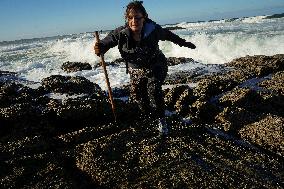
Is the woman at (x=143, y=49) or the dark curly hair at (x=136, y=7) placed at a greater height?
the dark curly hair at (x=136, y=7)

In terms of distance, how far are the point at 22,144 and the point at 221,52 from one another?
17.4 m

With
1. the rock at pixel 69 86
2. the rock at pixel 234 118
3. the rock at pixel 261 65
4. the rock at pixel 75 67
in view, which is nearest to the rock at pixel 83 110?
the rock at pixel 234 118

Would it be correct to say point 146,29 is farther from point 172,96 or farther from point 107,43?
point 172,96

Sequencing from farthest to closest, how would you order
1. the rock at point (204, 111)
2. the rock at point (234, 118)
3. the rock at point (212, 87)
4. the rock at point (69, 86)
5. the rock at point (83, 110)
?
the rock at point (69, 86) → the rock at point (212, 87) → the rock at point (204, 111) → the rock at point (83, 110) → the rock at point (234, 118)

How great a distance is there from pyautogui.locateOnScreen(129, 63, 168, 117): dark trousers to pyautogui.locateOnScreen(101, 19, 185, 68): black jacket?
0.08 meters

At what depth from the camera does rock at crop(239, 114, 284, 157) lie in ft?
13.4

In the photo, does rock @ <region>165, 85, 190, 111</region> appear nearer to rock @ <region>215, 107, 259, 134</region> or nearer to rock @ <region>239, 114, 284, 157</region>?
rock @ <region>215, 107, 259, 134</region>

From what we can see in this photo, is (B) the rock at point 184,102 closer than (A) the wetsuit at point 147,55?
No

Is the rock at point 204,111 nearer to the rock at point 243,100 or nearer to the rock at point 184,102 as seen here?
the rock at point 184,102

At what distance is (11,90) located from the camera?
622 centimetres

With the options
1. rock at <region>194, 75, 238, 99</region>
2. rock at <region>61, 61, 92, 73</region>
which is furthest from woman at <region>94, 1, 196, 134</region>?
rock at <region>61, 61, 92, 73</region>

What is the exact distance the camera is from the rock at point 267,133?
4.09 metres

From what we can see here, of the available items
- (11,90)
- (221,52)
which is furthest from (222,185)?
(221,52)

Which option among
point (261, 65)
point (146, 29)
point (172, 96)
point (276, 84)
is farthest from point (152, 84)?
point (261, 65)
